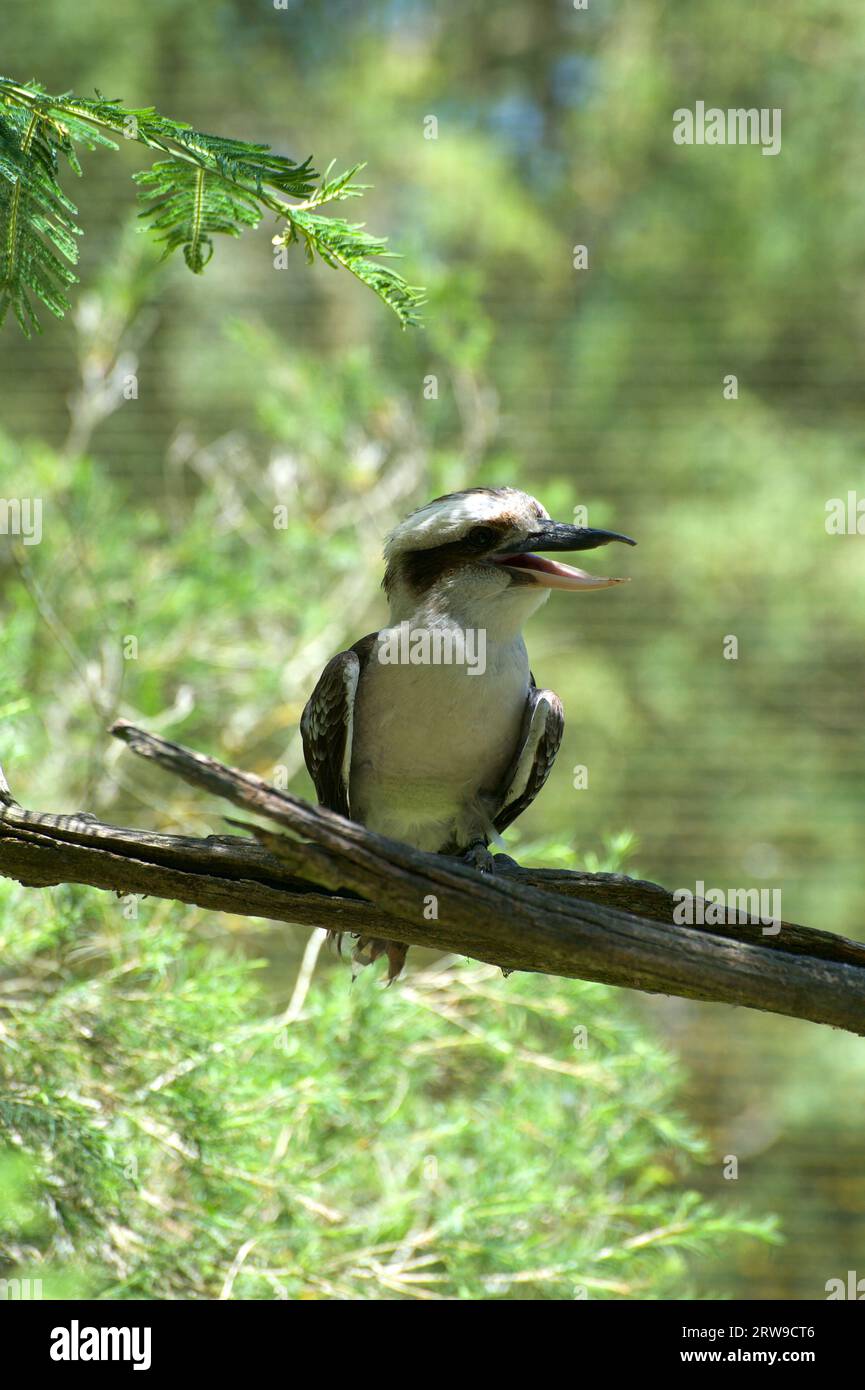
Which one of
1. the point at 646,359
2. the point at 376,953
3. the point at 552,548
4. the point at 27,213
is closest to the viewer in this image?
the point at 27,213

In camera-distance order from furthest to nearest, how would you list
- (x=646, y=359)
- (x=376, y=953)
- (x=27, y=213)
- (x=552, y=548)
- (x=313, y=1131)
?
(x=646, y=359), (x=313, y=1131), (x=376, y=953), (x=552, y=548), (x=27, y=213)

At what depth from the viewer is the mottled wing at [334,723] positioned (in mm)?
1494

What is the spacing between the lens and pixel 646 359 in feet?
13.6

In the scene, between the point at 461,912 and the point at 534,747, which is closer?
the point at 461,912

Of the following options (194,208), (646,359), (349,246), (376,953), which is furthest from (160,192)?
(646,359)

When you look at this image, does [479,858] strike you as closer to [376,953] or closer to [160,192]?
[376,953]

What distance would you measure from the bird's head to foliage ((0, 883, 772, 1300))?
0.55 metres

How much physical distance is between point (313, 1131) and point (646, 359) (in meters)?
2.91

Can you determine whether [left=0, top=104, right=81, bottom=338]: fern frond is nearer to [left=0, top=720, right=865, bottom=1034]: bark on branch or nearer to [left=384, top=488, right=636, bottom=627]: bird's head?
[left=0, top=720, right=865, bottom=1034]: bark on branch

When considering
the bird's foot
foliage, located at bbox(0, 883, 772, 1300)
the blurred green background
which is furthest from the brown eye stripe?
the blurred green background

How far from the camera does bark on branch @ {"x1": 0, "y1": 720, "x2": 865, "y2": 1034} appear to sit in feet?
3.52

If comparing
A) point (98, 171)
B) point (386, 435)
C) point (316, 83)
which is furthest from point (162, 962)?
point (316, 83)

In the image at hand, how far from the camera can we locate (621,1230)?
75.5 inches

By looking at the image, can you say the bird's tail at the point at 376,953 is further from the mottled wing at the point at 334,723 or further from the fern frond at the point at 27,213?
the fern frond at the point at 27,213
